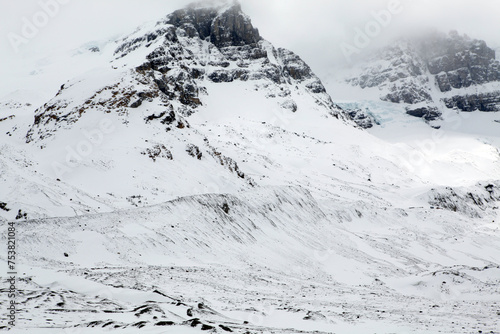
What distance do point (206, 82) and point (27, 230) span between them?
Result: 143305 millimetres

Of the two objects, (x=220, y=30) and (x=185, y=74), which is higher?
(x=220, y=30)

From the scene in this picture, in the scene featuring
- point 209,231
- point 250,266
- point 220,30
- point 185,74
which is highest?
point 220,30

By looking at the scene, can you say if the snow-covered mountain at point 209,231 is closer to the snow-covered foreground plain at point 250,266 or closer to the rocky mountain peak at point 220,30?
the snow-covered foreground plain at point 250,266

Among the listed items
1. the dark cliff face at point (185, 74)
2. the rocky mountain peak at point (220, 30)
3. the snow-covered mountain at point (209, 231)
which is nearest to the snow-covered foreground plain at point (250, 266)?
the snow-covered mountain at point (209, 231)

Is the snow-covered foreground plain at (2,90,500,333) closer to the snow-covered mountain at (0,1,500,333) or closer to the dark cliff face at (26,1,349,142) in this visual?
Answer: the snow-covered mountain at (0,1,500,333)

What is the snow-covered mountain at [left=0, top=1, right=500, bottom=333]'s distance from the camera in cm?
1616

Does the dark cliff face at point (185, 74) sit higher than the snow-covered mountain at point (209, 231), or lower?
higher

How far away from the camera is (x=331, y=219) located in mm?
56531

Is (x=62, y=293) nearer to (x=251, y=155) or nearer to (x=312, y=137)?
(x=251, y=155)

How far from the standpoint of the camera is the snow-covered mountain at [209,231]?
16.2m

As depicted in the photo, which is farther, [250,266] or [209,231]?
[209,231]

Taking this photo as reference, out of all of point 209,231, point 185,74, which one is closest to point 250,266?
point 209,231

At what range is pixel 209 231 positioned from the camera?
1356 inches

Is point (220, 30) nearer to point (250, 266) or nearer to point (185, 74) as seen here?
point (185, 74)
